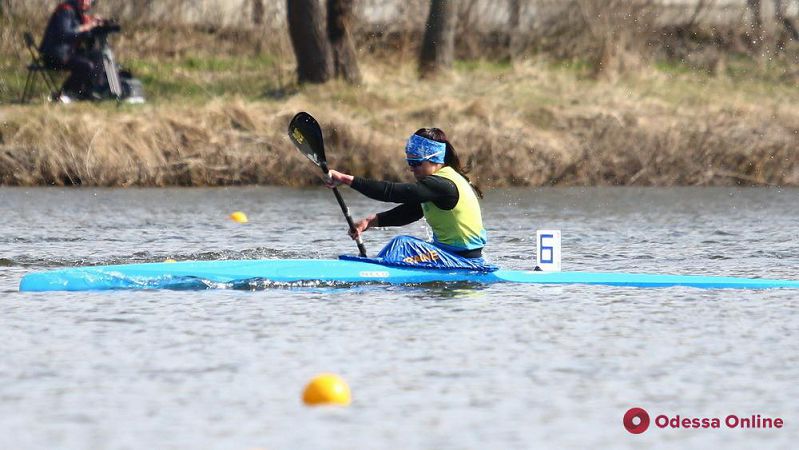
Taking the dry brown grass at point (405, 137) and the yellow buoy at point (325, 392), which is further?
the dry brown grass at point (405, 137)

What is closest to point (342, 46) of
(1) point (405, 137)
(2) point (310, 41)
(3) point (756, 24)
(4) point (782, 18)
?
(2) point (310, 41)

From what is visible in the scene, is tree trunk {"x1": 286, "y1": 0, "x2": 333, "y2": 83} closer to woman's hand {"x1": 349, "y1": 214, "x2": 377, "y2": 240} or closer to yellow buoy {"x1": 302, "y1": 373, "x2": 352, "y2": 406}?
woman's hand {"x1": 349, "y1": 214, "x2": 377, "y2": 240}

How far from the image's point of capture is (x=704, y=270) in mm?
13742

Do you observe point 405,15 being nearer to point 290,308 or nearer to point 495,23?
point 495,23

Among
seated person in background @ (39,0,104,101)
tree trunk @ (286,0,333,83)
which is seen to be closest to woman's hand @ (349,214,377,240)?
seated person in background @ (39,0,104,101)

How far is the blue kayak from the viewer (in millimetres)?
11641

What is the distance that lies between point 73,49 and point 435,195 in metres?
12.8

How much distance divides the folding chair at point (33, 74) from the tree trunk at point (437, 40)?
20.2 feet

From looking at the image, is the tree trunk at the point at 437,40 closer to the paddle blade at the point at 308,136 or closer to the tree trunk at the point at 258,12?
the tree trunk at the point at 258,12

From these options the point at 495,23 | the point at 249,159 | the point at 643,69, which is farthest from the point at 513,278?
the point at 495,23

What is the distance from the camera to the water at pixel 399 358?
7281 millimetres

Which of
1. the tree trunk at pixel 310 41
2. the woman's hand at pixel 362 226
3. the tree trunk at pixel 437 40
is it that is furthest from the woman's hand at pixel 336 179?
the tree trunk at pixel 437 40

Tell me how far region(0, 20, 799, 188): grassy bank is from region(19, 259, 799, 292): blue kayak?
1040 cm

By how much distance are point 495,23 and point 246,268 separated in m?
18.7
